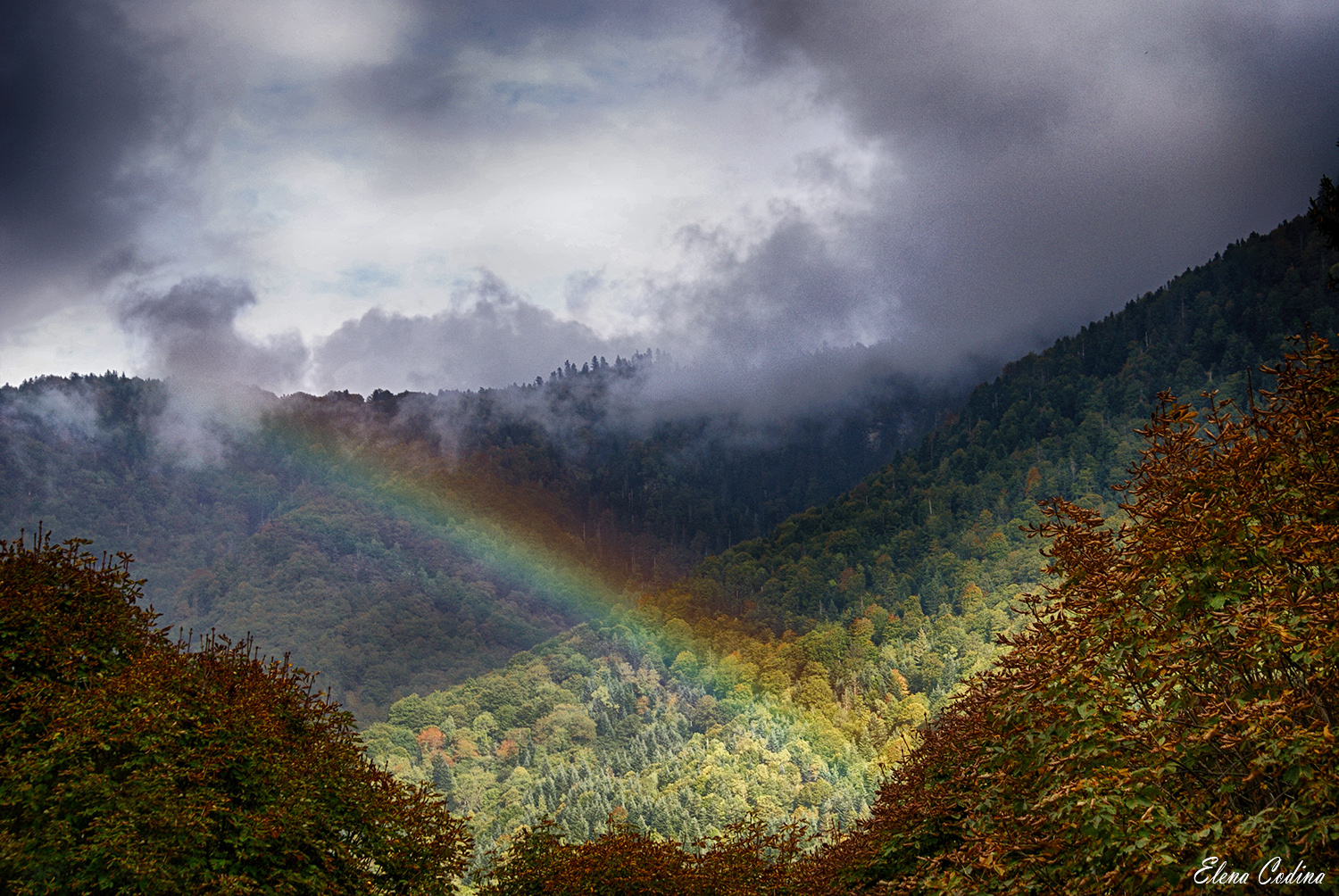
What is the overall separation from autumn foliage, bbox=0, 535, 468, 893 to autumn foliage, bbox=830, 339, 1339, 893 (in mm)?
11991

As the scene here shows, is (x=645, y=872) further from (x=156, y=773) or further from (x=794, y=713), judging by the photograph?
(x=794, y=713)

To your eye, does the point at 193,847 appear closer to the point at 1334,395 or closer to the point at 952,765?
the point at 952,765

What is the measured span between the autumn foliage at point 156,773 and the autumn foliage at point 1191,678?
1199 centimetres

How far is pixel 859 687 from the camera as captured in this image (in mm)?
164500

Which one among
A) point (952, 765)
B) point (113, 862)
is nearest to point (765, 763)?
point (952, 765)

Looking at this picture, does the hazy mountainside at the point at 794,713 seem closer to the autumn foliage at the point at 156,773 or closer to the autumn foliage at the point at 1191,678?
the autumn foliage at the point at 156,773

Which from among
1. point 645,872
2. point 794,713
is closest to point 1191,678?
point 645,872

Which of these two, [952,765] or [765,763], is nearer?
[952,765]

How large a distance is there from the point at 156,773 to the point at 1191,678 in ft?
53.6

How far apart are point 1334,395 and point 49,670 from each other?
74.4 feet

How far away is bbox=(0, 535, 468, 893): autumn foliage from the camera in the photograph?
15.5 m

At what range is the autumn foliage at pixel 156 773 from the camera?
15.5 meters

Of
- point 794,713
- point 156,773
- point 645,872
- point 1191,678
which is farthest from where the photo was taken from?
point 794,713

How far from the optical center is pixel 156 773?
16406mm
